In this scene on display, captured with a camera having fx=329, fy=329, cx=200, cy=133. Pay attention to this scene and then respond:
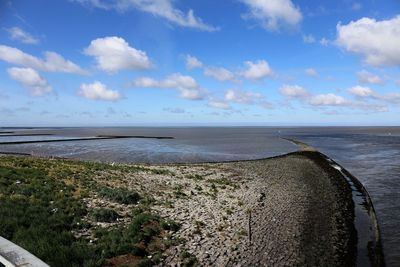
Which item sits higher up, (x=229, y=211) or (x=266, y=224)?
(x=229, y=211)

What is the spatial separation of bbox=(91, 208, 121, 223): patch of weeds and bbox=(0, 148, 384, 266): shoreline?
2.78 meters

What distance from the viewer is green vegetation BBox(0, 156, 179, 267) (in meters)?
13.5

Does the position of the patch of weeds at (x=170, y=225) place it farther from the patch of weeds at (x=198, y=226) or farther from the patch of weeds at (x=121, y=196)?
the patch of weeds at (x=121, y=196)

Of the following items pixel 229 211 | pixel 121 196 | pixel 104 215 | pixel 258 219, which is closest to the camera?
pixel 104 215

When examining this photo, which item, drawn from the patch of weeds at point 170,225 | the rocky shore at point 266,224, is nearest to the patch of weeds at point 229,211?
the rocky shore at point 266,224

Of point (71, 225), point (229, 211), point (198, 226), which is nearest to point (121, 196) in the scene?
point (71, 225)

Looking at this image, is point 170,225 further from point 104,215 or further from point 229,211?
point 229,211

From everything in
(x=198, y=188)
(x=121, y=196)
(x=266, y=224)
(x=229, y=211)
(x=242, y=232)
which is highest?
(x=121, y=196)

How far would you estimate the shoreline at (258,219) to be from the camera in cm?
1558

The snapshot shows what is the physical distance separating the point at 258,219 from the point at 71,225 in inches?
433

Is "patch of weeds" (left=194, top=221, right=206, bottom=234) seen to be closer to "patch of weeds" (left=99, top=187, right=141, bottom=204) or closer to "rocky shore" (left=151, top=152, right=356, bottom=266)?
"rocky shore" (left=151, top=152, right=356, bottom=266)

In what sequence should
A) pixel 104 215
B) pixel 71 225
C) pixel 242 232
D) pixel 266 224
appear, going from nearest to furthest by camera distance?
pixel 71 225 < pixel 242 232 < pixel 104 215 < pixel 266 224

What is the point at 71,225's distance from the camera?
16562mm

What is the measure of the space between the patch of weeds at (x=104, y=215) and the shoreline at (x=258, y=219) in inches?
109
